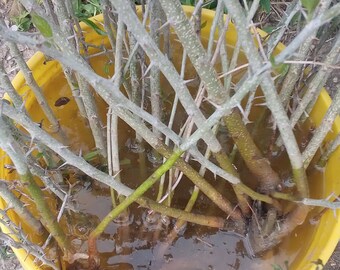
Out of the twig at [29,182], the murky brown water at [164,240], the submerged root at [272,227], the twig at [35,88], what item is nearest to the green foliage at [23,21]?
the twig at [35,88]

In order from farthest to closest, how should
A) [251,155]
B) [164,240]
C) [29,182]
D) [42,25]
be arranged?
[164,240] < [251,155] < [29,182] < [42,25]

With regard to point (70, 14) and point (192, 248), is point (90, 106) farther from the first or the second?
point (192, 248)

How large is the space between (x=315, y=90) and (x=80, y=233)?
0.54 meters

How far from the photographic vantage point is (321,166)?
0.95m

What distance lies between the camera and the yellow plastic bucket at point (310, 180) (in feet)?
2.70

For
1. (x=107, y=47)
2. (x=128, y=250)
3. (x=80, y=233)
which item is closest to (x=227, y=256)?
(x=128, y=250)

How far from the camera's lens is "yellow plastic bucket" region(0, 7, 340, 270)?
0.82 metres

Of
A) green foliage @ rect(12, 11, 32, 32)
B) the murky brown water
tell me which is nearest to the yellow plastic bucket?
the murky brown water

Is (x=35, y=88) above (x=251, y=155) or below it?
above

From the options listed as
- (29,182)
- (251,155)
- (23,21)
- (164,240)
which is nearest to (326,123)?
(251,155)

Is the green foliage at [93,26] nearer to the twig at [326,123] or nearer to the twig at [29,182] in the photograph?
the twig at [29,182]

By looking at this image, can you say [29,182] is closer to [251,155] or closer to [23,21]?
[251,155]

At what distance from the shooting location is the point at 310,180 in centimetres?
96

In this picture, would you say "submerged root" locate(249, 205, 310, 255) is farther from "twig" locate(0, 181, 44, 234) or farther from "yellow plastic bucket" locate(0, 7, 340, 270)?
"twig" locate(0, 181, 44, 234)
